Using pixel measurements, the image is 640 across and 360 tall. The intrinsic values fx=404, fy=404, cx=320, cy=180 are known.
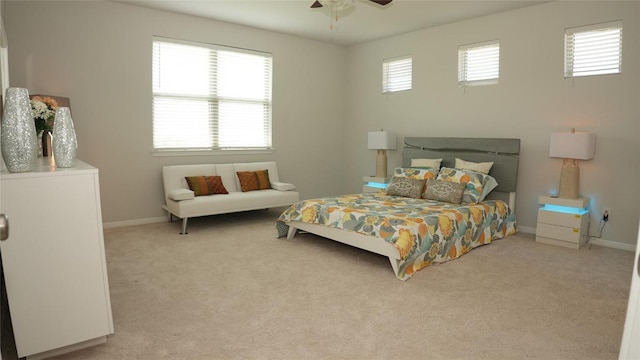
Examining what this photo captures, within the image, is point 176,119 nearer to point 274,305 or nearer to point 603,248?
point 274,305

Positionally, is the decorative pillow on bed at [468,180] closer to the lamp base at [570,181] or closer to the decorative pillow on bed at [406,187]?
the decorative pillow on bed at [406,187]

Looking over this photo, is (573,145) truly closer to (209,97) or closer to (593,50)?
(593,50)

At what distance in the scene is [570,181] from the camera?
176 inches

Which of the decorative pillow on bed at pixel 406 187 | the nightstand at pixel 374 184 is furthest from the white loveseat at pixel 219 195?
the decorative pillow on bed at pixel 406 187

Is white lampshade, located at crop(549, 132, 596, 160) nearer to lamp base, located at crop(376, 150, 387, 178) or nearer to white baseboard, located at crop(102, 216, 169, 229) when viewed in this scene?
lamp base, located at crop(376, 150, 387, 178)

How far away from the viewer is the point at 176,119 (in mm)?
5582

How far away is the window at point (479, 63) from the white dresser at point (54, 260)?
4.92m

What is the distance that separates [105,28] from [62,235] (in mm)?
3760

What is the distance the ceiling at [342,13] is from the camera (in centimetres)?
490

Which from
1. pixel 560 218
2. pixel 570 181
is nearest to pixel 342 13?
pixel 570 181

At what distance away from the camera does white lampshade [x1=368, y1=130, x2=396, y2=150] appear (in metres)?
6.20

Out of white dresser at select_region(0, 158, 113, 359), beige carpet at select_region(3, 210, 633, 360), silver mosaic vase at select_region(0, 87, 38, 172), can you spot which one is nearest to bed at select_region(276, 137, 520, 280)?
beige carpet at select_region(3, 210, 633, 360)

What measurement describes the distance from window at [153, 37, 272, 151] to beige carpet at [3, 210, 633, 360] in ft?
6.04

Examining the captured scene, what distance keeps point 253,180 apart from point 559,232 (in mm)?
3895
